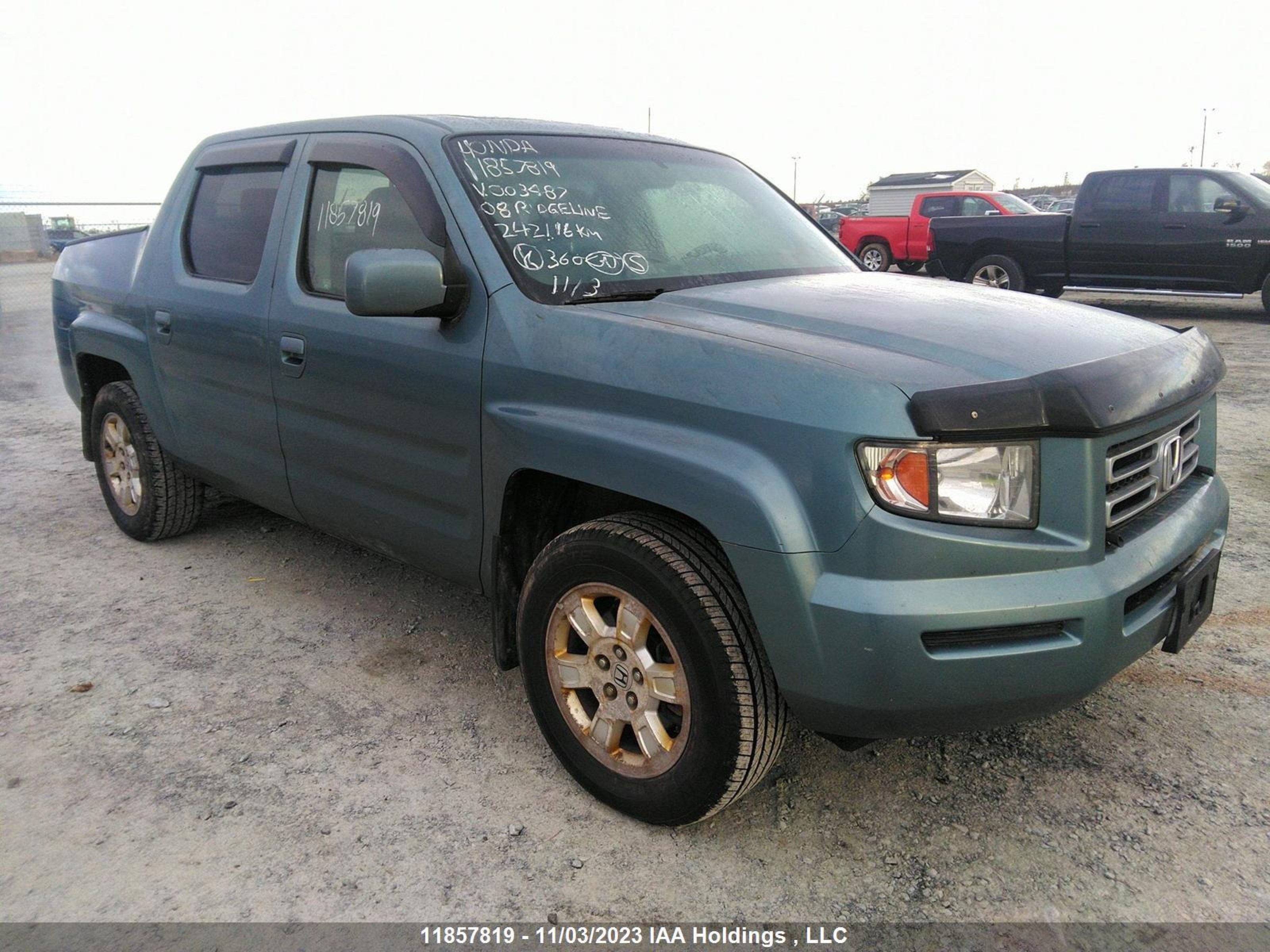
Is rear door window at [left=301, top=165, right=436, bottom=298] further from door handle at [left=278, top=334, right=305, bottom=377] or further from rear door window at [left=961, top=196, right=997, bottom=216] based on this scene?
rear door window at [left=961, top=196, right=997, bottom=216]

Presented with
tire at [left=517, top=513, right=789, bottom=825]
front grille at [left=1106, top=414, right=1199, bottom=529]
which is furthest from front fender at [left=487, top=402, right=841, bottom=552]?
front grille at [left=1106, top=414, right=1199, bottom=529]

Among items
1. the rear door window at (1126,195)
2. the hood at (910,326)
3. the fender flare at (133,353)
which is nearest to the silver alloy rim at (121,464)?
the fender flare at (133,353)

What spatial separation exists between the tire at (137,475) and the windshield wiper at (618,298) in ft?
8.04

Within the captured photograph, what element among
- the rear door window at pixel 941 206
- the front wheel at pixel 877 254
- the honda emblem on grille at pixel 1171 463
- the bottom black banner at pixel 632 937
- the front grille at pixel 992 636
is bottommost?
the bottom black banner at pixel 632 937

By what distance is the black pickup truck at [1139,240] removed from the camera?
454 inches

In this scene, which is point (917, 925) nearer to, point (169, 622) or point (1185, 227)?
point (169, 622)

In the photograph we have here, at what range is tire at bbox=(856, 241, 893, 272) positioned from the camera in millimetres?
19078

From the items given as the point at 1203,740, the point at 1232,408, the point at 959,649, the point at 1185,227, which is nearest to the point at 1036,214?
the point at 1185,227

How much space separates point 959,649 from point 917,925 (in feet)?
2.10

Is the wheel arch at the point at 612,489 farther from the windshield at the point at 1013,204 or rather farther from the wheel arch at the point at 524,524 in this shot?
the windshield at the point at 1013,204

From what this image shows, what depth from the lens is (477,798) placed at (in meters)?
2.70

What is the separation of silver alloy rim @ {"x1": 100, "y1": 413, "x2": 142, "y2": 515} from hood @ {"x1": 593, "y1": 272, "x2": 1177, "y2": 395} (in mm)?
2956

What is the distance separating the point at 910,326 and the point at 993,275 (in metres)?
11.6

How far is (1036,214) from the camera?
525 inches
